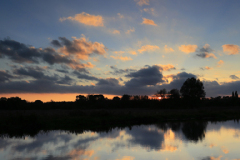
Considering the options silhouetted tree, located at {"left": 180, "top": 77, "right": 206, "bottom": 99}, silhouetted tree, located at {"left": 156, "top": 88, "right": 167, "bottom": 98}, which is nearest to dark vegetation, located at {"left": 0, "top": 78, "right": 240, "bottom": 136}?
silhouetted tree, located at {"left": 180, "top": 77, "right": 206, "bottom": 99}

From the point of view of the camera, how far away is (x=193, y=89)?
68.1 meters

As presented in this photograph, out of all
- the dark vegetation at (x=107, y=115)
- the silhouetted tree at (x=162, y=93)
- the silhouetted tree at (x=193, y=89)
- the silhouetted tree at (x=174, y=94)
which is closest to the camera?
the dark vegetation at (x=107, y=115)

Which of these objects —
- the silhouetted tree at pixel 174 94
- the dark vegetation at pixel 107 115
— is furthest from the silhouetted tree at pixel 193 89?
the silhouetted tree at pixel 174 94

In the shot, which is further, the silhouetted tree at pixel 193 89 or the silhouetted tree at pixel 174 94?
the silhouetted tree at pixel 174 94

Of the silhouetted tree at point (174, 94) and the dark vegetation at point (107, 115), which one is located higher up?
the silhouetted tree at point (174, 94)

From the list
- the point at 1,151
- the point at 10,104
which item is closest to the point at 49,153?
the point at 1,151

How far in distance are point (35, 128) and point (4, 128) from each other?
3675 mm

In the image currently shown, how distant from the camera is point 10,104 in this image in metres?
70.2

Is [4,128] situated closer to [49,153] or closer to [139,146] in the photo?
[49,153]

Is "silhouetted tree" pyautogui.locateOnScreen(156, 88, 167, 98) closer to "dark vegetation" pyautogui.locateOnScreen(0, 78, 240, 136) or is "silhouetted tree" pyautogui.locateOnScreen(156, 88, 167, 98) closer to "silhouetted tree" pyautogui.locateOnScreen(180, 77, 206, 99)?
"dark vegetation" pyautogui.locateOnScreen(0, 78, 240, 136)

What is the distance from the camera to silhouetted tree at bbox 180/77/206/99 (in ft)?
224

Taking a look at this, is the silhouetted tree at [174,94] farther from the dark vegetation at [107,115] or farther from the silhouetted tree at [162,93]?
the silhouetted tree at [162,93]

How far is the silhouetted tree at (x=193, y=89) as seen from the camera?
2691 inches

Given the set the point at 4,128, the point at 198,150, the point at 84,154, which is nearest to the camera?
the point at 84,154
